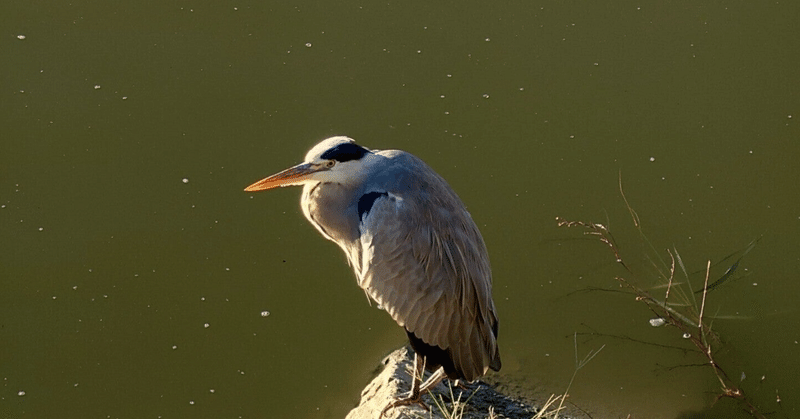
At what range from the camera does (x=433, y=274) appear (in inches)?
109

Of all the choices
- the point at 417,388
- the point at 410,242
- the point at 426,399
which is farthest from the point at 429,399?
the point at 410,242

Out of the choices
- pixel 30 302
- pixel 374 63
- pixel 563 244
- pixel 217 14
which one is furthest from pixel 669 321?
→ pixel 217 14

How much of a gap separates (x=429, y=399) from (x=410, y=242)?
25.7 inches

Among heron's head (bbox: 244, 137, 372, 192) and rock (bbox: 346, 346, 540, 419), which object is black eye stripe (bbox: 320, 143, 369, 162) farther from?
rock (bbox: 346, 346, 540, 419)

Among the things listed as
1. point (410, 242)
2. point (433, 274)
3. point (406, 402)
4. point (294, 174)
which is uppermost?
point (294, 174)

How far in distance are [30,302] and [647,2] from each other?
11.9ft

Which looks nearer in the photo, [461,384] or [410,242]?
[410,242]

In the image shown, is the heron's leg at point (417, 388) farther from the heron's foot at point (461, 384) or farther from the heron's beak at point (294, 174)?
the heron's beak at point (294, 174)

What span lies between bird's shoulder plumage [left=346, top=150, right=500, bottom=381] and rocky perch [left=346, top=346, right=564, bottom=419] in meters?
0.17

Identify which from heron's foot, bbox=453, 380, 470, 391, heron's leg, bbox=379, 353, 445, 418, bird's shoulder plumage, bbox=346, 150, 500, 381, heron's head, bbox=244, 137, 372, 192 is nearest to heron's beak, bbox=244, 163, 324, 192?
heron's head, bbox=244, 137, 372, 192

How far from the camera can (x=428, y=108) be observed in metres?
4.31

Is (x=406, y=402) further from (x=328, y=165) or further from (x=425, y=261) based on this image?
(x=328, y=165)

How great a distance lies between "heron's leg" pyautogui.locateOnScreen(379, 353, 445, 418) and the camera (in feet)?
9.47

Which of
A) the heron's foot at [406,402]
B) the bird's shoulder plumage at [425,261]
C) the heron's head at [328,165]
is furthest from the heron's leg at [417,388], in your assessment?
the heron's head at [328,165]
